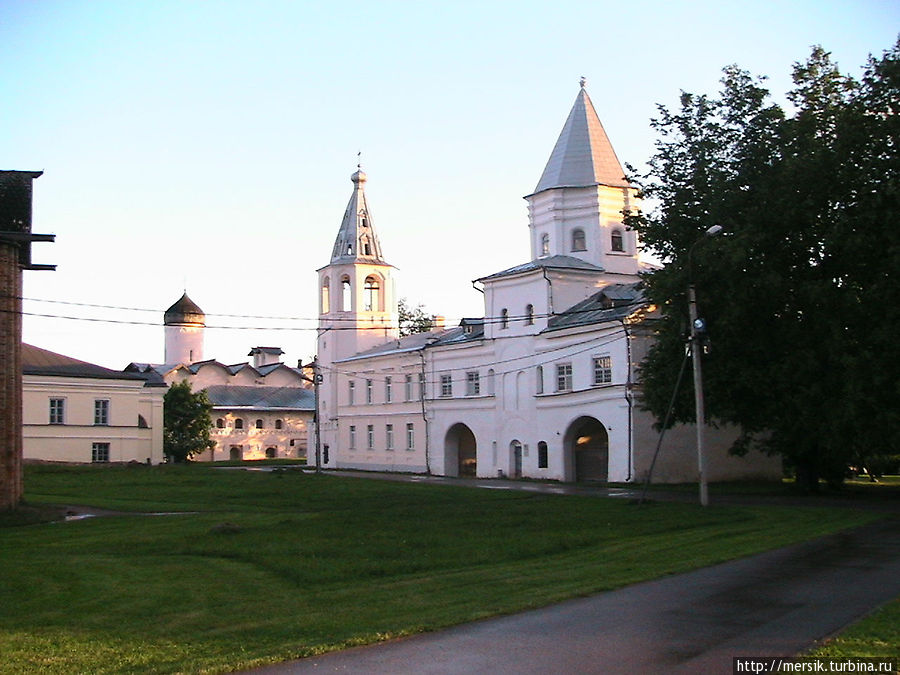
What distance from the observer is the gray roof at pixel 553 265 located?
167ft

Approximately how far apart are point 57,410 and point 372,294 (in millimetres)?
23314

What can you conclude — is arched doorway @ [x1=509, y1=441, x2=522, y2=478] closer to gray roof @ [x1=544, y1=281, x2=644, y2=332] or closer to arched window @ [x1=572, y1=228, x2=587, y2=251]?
gray roof @ [x1=544, y1=281, x2=644, y2=332]

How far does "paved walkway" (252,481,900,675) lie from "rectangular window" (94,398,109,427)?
164ft

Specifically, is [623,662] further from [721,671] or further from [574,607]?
[574,607]

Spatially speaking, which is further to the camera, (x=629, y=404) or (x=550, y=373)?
(x=550, y=373)

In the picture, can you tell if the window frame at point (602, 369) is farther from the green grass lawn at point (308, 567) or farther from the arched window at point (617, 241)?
the green grass lawn at point (308, 567)

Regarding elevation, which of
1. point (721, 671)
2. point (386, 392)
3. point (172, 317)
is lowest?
point (721, 671)

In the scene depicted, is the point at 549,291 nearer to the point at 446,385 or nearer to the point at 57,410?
the point at 446,385

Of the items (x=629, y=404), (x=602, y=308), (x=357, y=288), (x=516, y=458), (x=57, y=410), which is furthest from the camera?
(x=357, y=288)

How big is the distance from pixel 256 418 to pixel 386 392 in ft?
123

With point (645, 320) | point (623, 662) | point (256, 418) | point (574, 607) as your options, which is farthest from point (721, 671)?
point (256, 418)

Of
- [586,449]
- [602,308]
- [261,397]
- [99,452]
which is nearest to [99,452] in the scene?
[99,452]

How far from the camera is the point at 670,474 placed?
44.0m

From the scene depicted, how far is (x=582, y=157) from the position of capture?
54656mm
